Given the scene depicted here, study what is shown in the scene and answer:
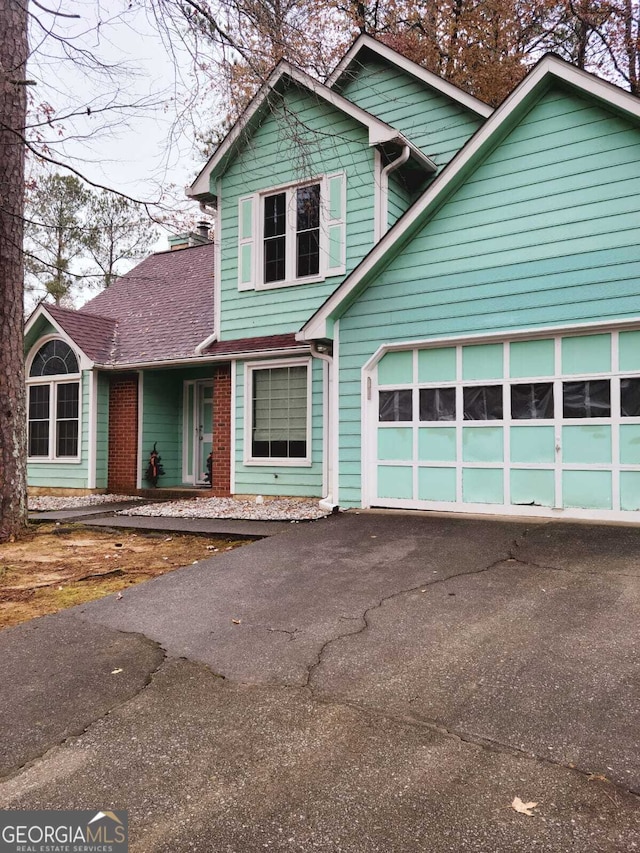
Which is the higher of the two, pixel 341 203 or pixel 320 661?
pixel 341 203

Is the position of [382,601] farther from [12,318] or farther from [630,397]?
[12,318]

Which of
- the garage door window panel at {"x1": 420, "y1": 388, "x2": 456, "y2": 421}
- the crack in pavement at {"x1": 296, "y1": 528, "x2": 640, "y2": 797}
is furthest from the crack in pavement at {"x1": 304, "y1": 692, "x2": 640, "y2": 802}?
the garage door window panel at {"x1": 420, "y1": 388, "x2": 456, "y2": 421}

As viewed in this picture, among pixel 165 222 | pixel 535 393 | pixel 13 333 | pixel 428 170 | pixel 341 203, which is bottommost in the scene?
pixel 535 393

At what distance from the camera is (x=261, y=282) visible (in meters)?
11.2

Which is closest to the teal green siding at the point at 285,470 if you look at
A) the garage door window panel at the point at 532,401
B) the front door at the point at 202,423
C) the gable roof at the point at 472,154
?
the gable roof at the point at 472,154

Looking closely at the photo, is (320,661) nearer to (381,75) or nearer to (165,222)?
(165,222)

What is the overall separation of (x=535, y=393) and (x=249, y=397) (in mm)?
5479

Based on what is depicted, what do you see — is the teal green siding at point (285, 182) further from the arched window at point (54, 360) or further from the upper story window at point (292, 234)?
the arched window at point (54, 360)

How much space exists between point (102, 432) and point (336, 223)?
7145mm

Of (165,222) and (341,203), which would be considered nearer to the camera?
(165,222)

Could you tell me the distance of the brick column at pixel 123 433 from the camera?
1318 centimetres

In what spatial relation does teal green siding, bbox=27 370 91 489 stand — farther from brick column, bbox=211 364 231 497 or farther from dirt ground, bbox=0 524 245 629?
dirt ground, bbox=0 524 245 629

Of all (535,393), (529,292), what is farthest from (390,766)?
(529,292)

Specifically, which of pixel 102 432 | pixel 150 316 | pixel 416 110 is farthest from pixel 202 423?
pixel 416 110
